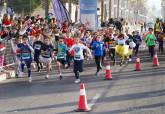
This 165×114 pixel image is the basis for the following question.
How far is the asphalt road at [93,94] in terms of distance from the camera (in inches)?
509

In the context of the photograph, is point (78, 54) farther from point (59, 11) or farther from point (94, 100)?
point (59, 11)

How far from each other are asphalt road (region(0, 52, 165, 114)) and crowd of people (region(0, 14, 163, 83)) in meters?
0.77

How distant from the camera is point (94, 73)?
73.7 feet

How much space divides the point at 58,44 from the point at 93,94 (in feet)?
30.6

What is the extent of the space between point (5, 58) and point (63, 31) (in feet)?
21.7

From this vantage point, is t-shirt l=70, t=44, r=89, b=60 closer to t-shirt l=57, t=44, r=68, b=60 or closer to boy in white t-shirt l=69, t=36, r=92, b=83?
boy in white t-shirt l=69, t=36, r=92, b=83

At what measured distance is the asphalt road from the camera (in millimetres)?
12938

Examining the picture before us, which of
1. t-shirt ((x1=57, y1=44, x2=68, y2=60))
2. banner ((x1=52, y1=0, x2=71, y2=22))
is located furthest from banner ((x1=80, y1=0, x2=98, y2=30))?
t-shirt ((x1=57, y1=44, x2=68, y2=60))

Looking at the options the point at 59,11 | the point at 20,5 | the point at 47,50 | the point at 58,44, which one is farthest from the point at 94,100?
the point at 20,5

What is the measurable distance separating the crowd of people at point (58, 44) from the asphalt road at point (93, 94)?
30.2 inches

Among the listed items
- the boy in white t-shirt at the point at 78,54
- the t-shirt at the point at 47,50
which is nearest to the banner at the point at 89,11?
the t-shirt at the point at 47,50

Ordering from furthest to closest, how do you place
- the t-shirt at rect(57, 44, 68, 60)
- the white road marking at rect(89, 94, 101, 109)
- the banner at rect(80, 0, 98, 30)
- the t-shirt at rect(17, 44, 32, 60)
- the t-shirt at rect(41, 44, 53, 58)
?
1. the banner at rect(80, 0, 98, 30)
2. the t-shirt at rect(57, 44, 68, 60)
3. the t-shirt at rect(41, 44, 53, 58)
4. the t-shirt at rect(17, 44, 32, 60)
5. the white road marking at rect(89, 94, 101, 109)

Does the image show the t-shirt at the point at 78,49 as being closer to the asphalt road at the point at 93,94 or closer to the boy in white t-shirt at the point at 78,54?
the boy in white t-shirt at the point at 78,54

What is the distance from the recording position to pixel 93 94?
15.6m
